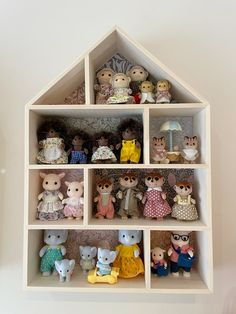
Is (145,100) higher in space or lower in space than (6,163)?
higher

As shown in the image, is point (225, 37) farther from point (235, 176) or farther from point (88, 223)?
point (88, 223)

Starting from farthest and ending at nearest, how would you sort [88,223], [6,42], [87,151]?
[6,42] → [87,151] → [88,223]

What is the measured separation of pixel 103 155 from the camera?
0.88 meters

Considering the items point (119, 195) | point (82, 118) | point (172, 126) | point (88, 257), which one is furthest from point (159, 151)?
point (88, 257)

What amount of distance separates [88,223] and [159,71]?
0.51 m

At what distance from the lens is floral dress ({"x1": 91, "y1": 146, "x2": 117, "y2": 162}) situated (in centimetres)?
88

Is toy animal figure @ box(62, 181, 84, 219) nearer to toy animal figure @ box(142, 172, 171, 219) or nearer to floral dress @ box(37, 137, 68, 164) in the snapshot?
floral dress @ box(37, 137, 68, 164)

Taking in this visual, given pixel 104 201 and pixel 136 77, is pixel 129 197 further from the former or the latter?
pixel 136 77

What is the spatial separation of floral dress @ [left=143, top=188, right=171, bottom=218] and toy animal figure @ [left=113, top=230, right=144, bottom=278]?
0.25 ft

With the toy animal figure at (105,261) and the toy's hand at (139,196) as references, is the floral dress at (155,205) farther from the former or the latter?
the toy animal figure at (105,261)

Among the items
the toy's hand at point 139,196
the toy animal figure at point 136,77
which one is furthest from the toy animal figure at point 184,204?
→ the toy animal figure at point 136,77

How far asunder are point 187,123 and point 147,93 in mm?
184

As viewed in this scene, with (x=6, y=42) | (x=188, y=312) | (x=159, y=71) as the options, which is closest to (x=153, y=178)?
(x=159, y=71)

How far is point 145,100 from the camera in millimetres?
911
